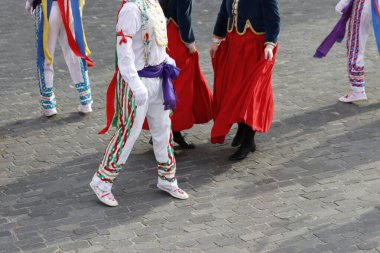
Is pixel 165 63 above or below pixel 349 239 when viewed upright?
above

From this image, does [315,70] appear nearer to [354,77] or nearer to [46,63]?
[354,77]

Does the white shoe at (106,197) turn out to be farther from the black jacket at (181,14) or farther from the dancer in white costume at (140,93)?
the black jacket at (181,14)

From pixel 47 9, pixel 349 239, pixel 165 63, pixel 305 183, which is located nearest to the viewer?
pixel 349 239

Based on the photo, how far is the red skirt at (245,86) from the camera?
291 inches

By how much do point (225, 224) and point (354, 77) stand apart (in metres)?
3.24

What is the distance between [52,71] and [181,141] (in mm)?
1764

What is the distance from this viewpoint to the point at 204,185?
709cm

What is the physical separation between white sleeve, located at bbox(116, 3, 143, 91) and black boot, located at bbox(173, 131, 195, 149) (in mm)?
1721

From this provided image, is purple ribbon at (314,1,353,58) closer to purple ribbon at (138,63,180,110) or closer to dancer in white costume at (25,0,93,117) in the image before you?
dancer in white costume at (25,0,93,117)

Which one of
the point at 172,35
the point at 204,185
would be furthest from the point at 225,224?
the point at 172,35

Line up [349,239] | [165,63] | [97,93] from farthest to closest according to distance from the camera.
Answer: [97,93] → [165,63] → [349,239]

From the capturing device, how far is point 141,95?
6.23 meters

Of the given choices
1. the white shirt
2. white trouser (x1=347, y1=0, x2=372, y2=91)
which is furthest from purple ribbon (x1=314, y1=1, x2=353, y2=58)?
the white shirt

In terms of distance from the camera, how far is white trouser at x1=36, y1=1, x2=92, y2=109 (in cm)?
860
